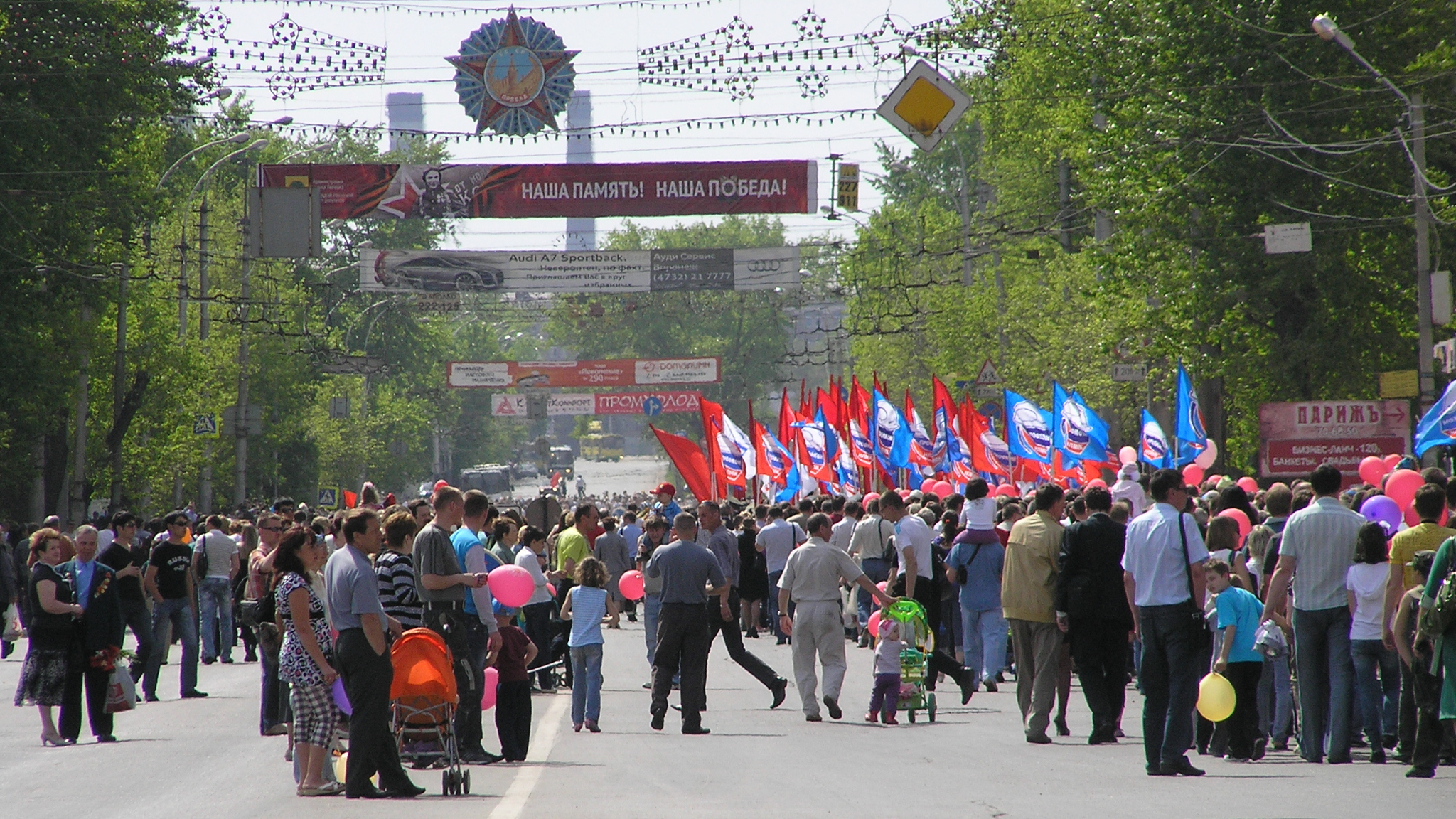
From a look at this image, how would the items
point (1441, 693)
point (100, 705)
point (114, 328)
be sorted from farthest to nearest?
point (114, 328)
point (100, 705)
point (1441, 693)

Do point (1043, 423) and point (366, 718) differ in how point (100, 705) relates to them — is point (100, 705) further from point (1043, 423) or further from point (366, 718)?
point (1043, 423)

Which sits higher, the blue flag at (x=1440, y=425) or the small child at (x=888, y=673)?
the blue flag at (x=1440, y=425)

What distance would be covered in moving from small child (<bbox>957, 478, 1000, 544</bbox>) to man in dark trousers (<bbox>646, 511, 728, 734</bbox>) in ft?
9.31

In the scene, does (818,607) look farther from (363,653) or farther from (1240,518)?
(363,653)

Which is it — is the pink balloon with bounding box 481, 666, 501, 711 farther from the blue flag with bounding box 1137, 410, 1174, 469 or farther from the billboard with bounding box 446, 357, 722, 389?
the billboard with bounding box 446, 357, 722, 389

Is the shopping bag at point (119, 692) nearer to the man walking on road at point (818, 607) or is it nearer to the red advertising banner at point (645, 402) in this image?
the man walking on road at point (818, 607)

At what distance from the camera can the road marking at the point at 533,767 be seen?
354 inches

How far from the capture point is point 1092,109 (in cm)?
3325

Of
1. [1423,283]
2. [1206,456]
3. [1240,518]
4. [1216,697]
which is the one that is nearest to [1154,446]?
[1206,456]

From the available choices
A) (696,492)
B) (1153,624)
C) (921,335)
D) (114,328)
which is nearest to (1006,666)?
(1153,624)

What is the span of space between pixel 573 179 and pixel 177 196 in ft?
74.9

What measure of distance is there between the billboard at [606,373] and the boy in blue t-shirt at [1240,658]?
62.3 meters

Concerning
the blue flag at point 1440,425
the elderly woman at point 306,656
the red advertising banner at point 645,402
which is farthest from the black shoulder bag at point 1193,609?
the red advertising banner at point 645,402

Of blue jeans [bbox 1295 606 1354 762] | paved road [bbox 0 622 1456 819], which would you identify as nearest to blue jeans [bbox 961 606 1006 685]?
paved road [bbox 0 622 1456 819]
